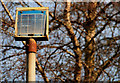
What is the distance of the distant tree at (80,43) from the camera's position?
20.0ft

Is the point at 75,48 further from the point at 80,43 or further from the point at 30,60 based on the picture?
the point at 30,60

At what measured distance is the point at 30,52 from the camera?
2619mm

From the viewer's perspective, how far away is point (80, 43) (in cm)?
663

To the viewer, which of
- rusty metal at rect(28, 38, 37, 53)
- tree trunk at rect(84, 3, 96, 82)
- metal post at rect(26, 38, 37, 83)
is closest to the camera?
metal post at rect(26, 38, 37, 83)

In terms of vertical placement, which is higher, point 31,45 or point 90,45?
point 31,45

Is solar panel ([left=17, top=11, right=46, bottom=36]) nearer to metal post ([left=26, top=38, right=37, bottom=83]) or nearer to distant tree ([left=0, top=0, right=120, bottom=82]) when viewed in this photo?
metal post ([left=26, top=38, right=37, bottom=83])

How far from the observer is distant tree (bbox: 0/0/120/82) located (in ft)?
20.0

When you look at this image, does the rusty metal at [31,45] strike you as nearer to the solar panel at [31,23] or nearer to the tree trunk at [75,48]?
the solar panel at [31,23]

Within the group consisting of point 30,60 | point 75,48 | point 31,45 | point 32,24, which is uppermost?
point 32,24

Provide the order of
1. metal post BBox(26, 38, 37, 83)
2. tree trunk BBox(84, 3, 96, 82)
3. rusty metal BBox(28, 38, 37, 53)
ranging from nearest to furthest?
metal post BBox(26, 38, 37, 83)
rusty metal BBox(28, 38, 37, 53)
tree trunk BBox(84, 3, 96, 82)

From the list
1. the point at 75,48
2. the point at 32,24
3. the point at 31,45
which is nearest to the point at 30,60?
the point at 31,45

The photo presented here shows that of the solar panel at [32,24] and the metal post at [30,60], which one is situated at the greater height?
the solar panel at [32,24]

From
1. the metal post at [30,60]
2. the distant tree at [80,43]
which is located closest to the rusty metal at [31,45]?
the metal post at [30,60]

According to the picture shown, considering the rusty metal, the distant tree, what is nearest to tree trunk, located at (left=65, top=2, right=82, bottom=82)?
the distant tree
